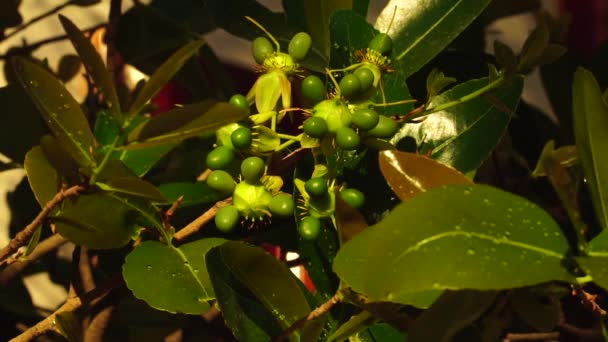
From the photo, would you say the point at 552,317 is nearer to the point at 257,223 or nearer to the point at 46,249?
the point at 257,223

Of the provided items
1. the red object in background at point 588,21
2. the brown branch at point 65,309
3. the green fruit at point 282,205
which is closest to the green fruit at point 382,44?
the green fruit at point 282,205

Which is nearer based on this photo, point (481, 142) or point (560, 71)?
point (481, 142)

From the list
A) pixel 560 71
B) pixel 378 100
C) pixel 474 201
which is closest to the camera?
pixel 474 201

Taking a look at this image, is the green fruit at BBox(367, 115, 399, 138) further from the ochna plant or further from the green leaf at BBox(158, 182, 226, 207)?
the green leaf at BBox(158, 182, 226, 207)

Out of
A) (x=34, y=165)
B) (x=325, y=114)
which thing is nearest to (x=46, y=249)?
(x=34, y=165)

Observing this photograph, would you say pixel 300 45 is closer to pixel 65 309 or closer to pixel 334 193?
pixel 334 193

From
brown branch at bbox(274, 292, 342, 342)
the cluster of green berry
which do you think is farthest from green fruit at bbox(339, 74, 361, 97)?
brown branch at bbox(274, 292, 342, 342)
